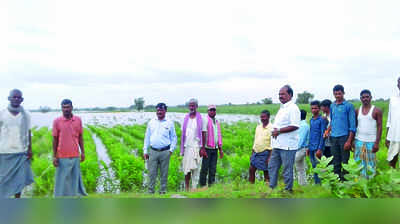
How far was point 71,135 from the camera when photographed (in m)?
3.59

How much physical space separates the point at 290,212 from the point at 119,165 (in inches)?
220

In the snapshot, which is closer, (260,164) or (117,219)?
(117,219)

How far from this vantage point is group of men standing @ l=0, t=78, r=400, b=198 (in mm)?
3432

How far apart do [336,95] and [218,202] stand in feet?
11.2

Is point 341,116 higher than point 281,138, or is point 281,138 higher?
point 341,116

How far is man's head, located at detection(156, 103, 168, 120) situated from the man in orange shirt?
1175 mm

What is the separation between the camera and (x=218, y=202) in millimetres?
1096

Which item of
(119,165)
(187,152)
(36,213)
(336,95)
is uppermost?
(336,95)

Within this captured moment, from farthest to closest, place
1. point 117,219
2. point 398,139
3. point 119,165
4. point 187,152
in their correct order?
1. point 119,165
2. point 187,152
3. point 398,139
4. point 117,219

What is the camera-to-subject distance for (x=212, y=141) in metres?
4.91

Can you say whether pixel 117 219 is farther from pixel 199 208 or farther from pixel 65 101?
pixel 65 101

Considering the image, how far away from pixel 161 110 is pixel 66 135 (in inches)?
54.9

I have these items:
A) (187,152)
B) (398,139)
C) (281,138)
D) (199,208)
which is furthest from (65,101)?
(398,139)

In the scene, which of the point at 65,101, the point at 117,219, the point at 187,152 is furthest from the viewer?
the point at 187,152
